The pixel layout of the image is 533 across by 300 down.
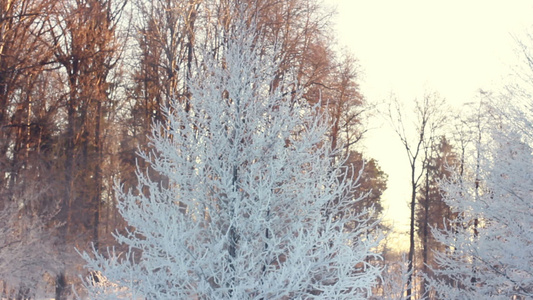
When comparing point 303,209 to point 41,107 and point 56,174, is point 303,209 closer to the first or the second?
point 56,174

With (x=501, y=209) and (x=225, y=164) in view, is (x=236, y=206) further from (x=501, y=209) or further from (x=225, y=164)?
(x=501, y=209)

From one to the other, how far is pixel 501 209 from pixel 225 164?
873cm

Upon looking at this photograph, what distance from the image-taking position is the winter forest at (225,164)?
304 inches

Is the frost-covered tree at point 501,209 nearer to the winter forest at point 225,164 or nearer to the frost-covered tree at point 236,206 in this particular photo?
the winter forest at point 225,164

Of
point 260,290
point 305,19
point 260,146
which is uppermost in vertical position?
point 305,19

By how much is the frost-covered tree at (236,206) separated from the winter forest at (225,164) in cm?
4

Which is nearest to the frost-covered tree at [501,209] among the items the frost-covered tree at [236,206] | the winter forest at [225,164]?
the winter forest at [225,164]

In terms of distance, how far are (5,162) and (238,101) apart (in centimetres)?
1376

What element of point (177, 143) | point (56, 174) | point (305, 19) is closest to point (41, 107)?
point (56, 174)

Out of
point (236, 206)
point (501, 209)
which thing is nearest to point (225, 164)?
point (236, 206)

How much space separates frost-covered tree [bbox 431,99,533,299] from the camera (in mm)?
13133

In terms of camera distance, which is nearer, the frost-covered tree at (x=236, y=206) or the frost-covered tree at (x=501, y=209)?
the frost-covered tree at (x=236, y=206)

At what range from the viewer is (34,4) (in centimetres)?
2202

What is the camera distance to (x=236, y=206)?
752cm
